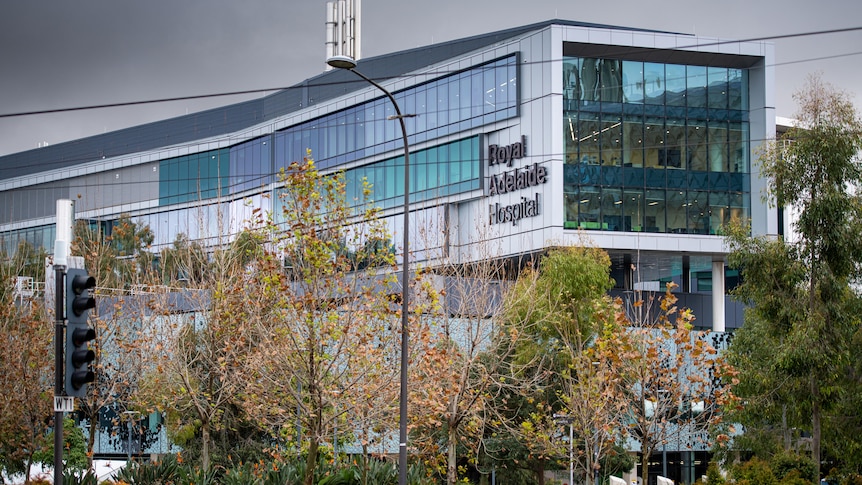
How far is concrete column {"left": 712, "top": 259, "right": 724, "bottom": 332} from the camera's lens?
58.4 meters

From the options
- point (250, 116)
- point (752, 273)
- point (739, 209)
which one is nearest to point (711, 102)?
point (739, 209)

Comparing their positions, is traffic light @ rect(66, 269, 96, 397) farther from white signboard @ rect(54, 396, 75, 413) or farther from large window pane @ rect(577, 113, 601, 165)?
large window pane @ rect(577, 113, 601, 165)

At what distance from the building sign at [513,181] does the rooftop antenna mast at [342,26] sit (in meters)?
32.6

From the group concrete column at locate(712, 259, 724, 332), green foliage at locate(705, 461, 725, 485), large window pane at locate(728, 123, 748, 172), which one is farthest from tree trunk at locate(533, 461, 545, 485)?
large window pane at locate(728, 123, 748, 172)

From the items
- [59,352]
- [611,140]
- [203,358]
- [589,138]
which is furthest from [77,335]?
[611,140]

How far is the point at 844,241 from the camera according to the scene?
28625mm

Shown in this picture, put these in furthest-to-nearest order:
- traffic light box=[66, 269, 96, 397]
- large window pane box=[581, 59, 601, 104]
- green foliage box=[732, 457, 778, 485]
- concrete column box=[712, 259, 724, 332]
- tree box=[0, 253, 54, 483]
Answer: concrete column box=[712, 259, 724, 332] < large window pane box=[581, 59, 601, 104] < tree box=[0, 253, 54, 483] < green foliage box=[732, 457, 778, 485] < traffic light box=[66, 269, 96, 397]

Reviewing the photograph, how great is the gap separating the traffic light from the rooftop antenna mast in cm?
861

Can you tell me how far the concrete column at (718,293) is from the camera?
58.4 metres

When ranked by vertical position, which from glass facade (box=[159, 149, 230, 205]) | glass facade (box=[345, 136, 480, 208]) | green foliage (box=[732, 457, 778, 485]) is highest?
glass facade (box=[159, 149, 230, 205])

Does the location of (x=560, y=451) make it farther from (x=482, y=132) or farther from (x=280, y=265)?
(x=482, y=132)

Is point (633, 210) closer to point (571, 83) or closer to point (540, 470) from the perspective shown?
point (571, 83)

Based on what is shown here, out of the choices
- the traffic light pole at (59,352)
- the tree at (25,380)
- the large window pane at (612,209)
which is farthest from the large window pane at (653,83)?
the traffic light pole at (59,352)

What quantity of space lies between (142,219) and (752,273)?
6160 centimetres
